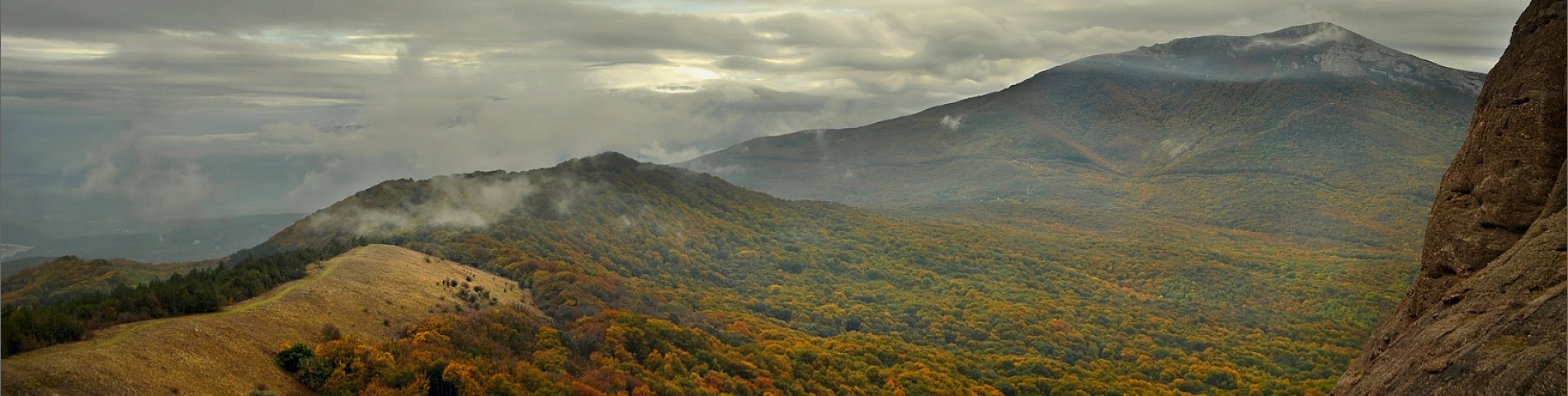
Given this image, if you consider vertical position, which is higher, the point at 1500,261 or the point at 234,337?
the point at 1500,261

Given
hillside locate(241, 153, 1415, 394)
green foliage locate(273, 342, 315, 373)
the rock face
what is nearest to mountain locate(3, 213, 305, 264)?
hillside locate(241, 153, 1415, 394)

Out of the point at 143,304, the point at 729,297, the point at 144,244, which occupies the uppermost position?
the point at 143,304

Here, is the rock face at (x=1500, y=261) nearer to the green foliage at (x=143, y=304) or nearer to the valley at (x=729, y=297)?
the valley at (x=729, y=297)

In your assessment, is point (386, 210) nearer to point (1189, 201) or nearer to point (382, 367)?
point (382, 367)

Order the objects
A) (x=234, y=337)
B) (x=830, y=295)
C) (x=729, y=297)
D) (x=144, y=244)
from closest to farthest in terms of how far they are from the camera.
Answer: (x=234, y=337), (x=729, y=297), (x=830, y=295), (x=144, y=244)

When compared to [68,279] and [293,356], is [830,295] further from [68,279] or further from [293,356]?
[293,356]

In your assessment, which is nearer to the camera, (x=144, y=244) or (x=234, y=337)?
(x=234, y=337)

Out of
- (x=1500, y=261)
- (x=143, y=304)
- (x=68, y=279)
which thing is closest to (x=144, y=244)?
(x=68, y=279)

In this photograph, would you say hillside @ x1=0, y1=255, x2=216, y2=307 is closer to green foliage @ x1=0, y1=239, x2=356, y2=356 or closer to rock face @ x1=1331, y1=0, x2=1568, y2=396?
green foliage @ x1=0, y1=239, x2=356, y2=356
